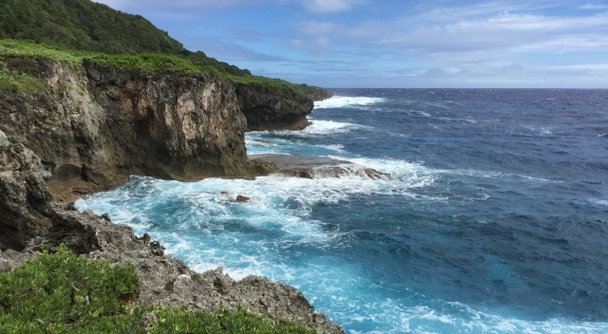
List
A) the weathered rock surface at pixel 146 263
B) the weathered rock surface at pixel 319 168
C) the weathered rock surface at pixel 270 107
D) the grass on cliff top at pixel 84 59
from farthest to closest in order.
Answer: the weathered rock surface at pixel 270 107 < the weathered rock surface at pixel 319 168 < the grass on cliff top at pixel 84 59 < the weathered rock surface at pixel 146 263

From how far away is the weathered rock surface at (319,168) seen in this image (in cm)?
3541

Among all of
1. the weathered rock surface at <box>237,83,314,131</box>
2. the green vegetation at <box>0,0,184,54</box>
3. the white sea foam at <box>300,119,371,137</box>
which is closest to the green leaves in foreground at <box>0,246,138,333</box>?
the green vegetation at <box>0,0,184,54</box>

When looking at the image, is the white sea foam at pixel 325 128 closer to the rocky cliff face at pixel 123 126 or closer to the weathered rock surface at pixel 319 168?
the weathered rock surface at pixel 319 168

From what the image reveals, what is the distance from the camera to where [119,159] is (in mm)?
31094

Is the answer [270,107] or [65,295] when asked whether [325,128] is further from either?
[65,295]

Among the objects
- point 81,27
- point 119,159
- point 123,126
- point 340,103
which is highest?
point 81,27

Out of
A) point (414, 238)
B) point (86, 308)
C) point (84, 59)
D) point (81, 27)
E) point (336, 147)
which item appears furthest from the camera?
point (81, 27)

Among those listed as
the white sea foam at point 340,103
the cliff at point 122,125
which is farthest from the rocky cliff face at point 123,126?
the white sea foam at point 340,103

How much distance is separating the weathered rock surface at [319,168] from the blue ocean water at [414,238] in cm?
73

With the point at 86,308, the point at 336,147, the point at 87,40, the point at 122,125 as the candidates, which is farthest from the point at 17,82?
the point at 336,147

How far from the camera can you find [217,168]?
1347 inches

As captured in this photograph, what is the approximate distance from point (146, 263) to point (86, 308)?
288cm

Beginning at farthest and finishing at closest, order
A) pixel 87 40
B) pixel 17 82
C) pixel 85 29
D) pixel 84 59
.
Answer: pixel 85 29 < pixel 87 40 < pixel 84 59 < pixel 17 82

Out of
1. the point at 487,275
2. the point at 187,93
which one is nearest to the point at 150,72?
the point at 187,93
